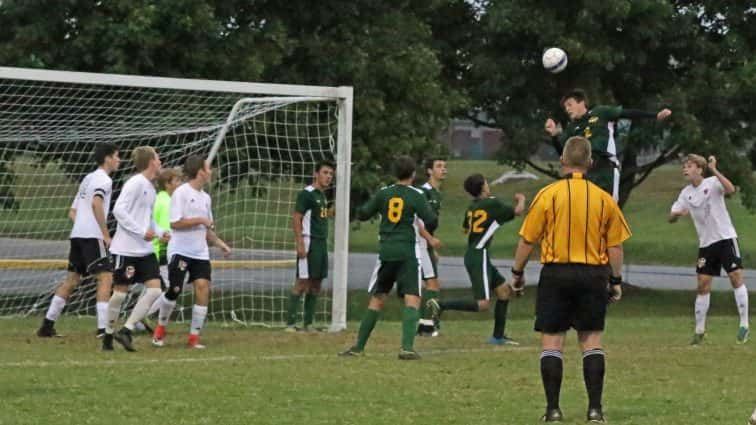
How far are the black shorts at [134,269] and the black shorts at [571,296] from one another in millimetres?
5513

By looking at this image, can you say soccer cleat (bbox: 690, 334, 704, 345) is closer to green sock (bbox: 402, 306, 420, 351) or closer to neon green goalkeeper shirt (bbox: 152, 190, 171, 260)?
green sock (bbox: 402, 306, 420, 351)

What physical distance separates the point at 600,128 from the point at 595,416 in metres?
4.52

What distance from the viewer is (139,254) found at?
13.9 metres

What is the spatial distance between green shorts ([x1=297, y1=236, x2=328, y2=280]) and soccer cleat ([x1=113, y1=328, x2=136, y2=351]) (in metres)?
3.41

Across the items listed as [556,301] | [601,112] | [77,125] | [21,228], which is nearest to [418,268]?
[601,112]

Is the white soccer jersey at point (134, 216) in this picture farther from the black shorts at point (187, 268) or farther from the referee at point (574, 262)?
the referee at point (574, 262)

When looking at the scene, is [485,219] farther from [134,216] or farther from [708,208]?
[134,216]

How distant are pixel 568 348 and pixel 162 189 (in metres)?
4.96

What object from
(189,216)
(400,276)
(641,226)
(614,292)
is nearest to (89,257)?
(189,216)

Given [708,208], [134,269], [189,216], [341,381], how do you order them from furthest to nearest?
1. [708,208]
2. [189,216]
3. [134,269]
4. [341,381]

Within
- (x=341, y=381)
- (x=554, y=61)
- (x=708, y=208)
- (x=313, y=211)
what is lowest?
(x=341, y=381)

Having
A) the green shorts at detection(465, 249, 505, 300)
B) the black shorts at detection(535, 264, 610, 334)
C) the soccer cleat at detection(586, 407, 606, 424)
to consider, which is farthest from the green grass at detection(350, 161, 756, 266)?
the soccer cleat at detection(586, 407, 606, 424)

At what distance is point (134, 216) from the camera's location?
13844 millimetres

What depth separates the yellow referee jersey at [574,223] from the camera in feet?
30.6
